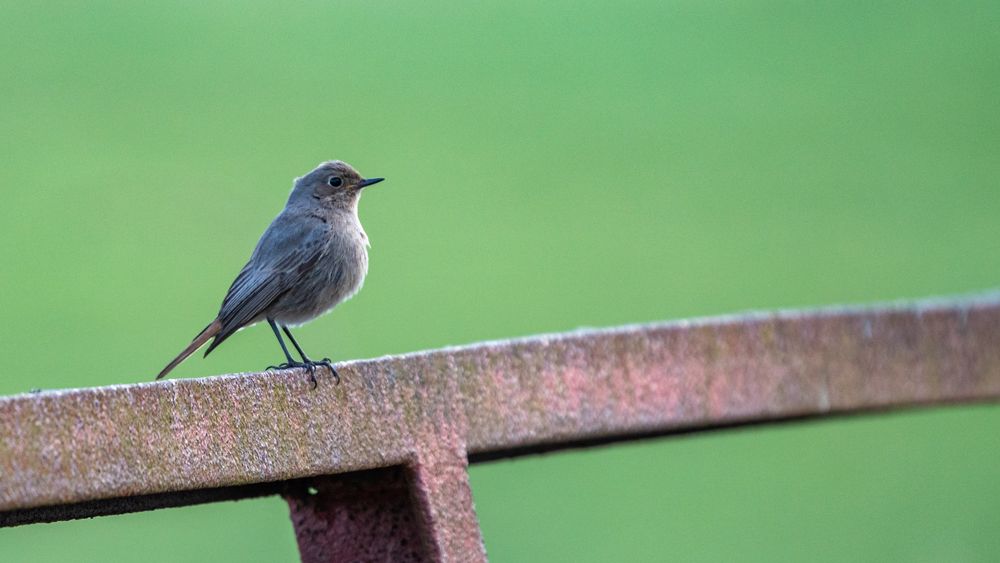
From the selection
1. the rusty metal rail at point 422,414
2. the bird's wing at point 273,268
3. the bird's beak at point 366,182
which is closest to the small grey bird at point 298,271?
the bird's wing at point 273,268

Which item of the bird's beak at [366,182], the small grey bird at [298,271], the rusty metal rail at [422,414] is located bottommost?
the rusty metal rail at [422,414]

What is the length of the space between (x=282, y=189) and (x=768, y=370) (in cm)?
912

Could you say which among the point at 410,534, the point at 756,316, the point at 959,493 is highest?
the point at 756,316

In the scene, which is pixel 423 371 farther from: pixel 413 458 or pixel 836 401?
pixel 836 401

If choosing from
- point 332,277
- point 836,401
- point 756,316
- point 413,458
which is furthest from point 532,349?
point 332,277

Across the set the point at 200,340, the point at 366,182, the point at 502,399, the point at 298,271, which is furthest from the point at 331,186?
the point at 502,399

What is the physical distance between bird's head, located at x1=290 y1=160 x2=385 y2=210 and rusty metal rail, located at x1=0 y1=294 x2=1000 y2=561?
1943 mm

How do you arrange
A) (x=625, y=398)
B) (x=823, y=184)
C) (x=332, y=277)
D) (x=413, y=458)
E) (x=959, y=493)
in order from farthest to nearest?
1. (x=823, y=184)
2. (x=959, y=493)
3. (x=332, y=277)
4. (x=625, y=398)
5. (x=413, y=458)

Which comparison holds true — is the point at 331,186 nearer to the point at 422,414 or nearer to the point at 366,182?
the point at 366,182

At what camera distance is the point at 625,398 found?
4.30 metres

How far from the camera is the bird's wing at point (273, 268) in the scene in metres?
5.46

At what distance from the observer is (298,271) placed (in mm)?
5633

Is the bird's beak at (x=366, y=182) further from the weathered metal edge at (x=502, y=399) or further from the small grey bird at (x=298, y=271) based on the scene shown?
the weathered metal edge at (x=502, y=399)

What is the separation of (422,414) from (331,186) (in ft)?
8.24
